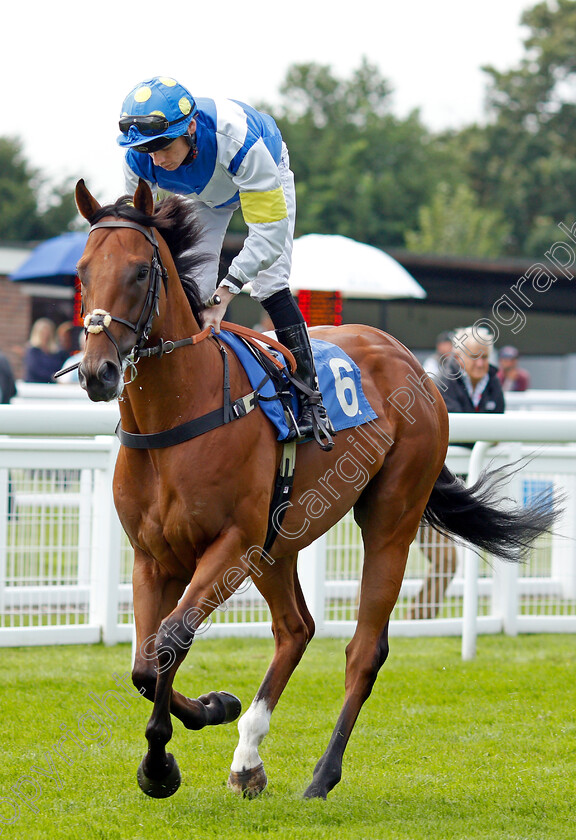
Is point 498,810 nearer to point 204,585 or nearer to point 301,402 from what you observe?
point 204,585

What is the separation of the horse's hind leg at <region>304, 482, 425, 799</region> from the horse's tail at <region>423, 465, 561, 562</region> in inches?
14.0

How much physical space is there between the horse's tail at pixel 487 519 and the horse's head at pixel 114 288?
6.51ft

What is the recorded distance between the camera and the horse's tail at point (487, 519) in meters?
4.65

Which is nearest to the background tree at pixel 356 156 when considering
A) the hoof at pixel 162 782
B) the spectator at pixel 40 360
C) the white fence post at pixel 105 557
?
the spectator at pixel 40 360

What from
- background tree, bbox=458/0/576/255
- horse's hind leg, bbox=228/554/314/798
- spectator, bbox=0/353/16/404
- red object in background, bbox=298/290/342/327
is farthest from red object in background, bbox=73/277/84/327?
background tree, bbox=458/0/576/255

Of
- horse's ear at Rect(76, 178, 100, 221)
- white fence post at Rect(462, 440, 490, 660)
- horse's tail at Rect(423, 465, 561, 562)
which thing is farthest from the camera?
white fence post at Rect(462, 440, 490, 660)

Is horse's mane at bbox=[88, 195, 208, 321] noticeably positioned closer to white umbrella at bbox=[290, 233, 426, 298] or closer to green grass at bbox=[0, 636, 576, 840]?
green grass at bbox=[0, 636, 576, 840]

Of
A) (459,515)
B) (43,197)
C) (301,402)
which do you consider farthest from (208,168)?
(43,197)

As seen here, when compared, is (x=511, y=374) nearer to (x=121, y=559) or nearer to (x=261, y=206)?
(x=121, y=559)

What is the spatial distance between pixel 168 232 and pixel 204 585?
1117mm

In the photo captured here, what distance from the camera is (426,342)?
69.7ft

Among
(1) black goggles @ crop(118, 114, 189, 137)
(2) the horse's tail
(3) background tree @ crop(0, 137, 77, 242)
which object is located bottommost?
(2) the horse's tail

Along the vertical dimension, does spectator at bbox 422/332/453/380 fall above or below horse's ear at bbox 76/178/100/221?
below

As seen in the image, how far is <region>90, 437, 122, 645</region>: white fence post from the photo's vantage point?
5605 mm
